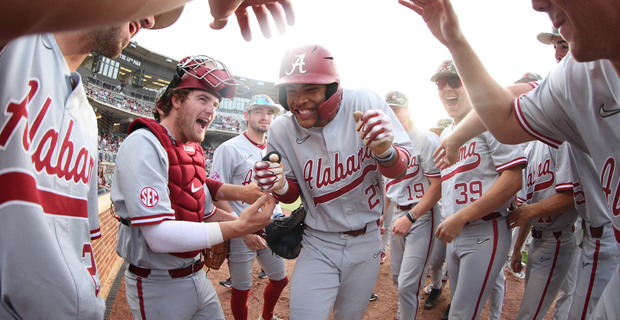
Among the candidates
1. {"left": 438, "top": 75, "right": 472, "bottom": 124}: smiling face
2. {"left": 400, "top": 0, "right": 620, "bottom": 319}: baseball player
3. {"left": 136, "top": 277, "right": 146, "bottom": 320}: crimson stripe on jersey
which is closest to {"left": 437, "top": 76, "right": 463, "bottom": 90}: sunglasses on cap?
{"left": 438, "top": 75, "right": 472, "bottom": 124}: smiling face

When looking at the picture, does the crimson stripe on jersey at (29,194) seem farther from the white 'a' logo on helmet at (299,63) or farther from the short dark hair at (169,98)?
the white 'a' logo on helmet at (299,63)

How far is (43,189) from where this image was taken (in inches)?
41.5

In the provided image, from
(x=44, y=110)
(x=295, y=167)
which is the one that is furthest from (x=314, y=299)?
(x=44, y=110)

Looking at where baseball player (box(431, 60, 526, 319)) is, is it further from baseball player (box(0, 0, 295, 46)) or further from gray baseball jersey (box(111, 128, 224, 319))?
baseball player (box(0, 0, 295, 46))

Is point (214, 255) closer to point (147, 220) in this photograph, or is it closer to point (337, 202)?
point (147, 220)

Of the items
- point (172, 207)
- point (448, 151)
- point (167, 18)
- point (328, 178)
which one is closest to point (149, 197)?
point (172, 207)

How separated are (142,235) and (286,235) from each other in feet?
3.49

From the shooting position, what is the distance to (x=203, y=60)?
2.51 m

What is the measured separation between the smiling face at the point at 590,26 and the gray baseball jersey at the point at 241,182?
3223 millimetres

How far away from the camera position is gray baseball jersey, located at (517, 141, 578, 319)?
284 centimetres

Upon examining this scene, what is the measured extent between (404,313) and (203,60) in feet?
11.1

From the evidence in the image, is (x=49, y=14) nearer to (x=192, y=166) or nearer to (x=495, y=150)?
(x=192, y=166)

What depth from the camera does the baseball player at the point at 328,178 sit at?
2154 millimetres

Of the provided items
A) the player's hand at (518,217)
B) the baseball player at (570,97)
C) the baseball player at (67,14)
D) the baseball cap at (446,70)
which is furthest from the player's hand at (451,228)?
the baseball player at (67,14)
